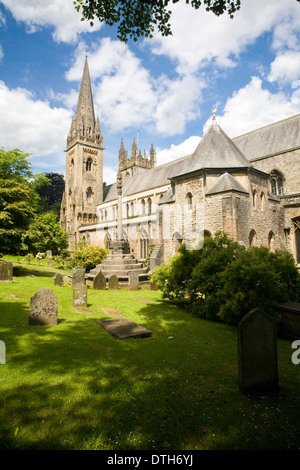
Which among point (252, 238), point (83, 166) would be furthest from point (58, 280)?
point (83, 166)

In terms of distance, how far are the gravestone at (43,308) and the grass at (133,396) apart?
0.32 meters

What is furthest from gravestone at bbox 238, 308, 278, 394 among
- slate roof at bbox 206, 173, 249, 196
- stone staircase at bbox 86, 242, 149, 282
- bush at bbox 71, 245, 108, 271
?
bush at bbox 71, 245, 108, 271

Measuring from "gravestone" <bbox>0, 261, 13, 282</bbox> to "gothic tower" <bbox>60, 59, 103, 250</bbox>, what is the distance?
107ft

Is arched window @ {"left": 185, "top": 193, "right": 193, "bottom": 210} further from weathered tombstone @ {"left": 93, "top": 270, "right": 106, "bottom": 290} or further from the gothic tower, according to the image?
the gothic tower

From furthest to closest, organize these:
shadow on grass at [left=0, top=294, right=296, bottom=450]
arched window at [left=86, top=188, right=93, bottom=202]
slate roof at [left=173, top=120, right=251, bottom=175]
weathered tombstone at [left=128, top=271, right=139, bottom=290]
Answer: arched window at [left=86, top=188, right=93, bottom=202], slate roof at [left=173, top=120, right=251, bottom=175], weathered tombstone at [left=128, top=271, right=139, bottom=290], shadow on grass at [left=0, top=294, right=296, bottom=450]

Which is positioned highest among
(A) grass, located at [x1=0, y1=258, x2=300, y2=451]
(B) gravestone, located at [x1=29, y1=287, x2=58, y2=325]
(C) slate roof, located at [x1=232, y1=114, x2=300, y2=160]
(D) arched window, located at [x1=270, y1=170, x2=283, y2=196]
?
(C) slate roof, located at [x1=232, y1=114, x2=300, y2=160]

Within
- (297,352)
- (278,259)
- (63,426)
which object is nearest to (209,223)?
(278,259)

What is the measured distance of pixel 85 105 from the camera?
47.1 metres

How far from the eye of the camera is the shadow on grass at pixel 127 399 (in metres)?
2.55

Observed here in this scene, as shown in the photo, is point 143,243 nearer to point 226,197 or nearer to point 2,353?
point 226,197

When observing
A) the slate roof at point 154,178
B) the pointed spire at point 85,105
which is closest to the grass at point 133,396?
the slate roof at point 154,178

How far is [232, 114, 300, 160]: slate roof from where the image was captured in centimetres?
2257

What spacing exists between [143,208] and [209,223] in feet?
68.4
